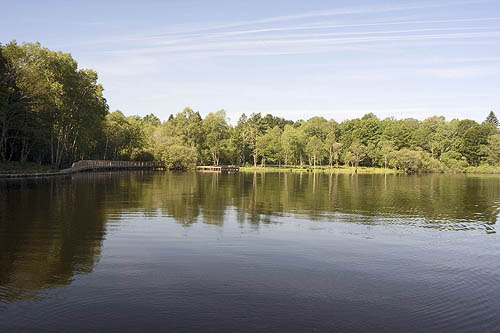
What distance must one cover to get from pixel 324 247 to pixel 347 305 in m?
6.29

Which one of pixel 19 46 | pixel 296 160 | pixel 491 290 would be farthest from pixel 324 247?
pixel 296 160

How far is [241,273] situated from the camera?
11.9 metres

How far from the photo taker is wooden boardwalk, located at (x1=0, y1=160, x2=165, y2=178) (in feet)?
177

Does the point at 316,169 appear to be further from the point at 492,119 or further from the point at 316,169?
the point at 492,119

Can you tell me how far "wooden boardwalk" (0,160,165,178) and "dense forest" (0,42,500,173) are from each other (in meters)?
2.79

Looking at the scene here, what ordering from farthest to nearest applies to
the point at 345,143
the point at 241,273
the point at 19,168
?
the point at 345,143 < the point at 19,168 < the point at 241,273

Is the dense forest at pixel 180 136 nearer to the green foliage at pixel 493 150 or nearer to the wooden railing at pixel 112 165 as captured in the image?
the green foliage at pixel 493 150

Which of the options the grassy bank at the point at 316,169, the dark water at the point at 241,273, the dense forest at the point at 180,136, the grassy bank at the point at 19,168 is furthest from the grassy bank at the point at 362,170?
the dark water at the point at 241,273

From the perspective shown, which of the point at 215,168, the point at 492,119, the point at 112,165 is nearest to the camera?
the point at 112,165

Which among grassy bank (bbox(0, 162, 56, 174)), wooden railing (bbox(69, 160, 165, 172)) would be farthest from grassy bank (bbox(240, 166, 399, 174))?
grassy bank (bbox(0, 162, 56, 174))

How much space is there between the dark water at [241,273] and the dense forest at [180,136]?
116ft

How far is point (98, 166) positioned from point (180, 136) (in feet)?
112

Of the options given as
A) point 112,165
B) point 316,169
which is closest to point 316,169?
point 316,169

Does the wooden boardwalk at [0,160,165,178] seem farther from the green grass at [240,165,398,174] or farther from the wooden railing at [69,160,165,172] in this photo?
the green grass at [240,165,398,174]
